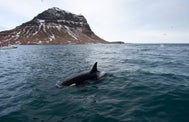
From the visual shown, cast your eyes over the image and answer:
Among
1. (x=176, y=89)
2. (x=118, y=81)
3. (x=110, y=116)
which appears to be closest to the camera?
(x=110, y=116)

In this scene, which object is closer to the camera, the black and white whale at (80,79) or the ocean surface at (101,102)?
the ocean surface at (101,102)

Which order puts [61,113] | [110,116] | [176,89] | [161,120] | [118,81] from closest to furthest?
[161,120], [110,116], [61,113], [176,89], [118,81]

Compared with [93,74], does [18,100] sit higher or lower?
lower

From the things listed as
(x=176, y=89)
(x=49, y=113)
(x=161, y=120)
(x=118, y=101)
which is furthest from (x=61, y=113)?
(x=176, y=89)

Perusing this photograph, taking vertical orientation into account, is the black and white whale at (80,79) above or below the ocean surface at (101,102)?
above

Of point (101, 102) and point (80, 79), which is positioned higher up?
point (80, 79)

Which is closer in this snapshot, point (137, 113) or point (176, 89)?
point (137, 113)

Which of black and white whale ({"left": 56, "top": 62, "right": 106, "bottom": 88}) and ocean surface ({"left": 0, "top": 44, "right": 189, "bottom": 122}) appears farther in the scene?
black and white whale ({"left": 56, "top": 62, "right": 106, "bottom": 88})

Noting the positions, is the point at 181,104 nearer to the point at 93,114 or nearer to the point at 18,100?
the point at 93,114

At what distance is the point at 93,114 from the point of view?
920 centimetres

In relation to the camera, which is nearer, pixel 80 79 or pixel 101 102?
pixel 101 102

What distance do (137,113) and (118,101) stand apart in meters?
2.15

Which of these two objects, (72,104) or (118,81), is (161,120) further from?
(118,81)

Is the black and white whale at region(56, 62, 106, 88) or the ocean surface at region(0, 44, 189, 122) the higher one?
the black and white whale at region(56, 62, 106, 88)
